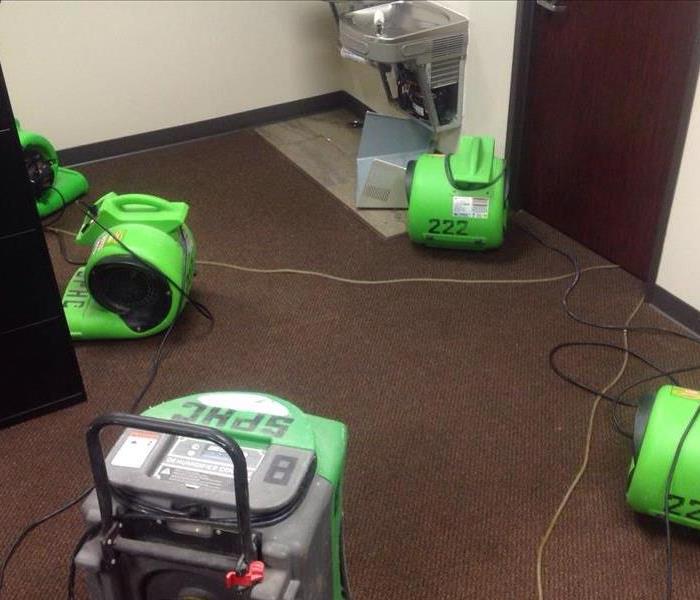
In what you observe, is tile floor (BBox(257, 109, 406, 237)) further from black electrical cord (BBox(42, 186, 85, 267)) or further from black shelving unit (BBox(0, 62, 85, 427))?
black shelving unit (BBox(0, 62, 85, 427))

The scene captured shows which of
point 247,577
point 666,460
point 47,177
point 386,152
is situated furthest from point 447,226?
point 247,577

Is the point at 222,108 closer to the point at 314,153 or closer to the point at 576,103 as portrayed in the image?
the point at 314,153

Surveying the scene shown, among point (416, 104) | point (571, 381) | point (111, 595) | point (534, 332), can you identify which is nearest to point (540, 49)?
point (416, 104)

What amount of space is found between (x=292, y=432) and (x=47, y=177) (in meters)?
2.11

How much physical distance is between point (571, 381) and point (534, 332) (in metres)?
0.23

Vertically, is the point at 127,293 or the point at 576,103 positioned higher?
the point at 576,103

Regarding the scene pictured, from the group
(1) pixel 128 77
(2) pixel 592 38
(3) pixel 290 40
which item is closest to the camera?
(2) pixel 592 38

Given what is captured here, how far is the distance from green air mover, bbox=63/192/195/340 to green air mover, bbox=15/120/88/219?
0.65 meters

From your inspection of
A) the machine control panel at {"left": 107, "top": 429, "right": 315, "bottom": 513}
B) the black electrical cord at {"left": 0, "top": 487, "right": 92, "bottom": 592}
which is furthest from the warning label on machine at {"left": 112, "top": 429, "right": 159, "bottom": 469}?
the black electrical cord at {"left": 0, "top": 487, "right": 92, "bottom": 592}

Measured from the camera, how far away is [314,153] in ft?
11.5

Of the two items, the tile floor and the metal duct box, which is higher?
the metal duct box

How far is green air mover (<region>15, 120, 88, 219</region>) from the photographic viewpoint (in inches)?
112

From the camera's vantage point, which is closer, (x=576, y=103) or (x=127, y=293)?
(x=127, y=293)

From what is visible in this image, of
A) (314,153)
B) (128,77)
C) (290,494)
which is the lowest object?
Answer: (314,153)
